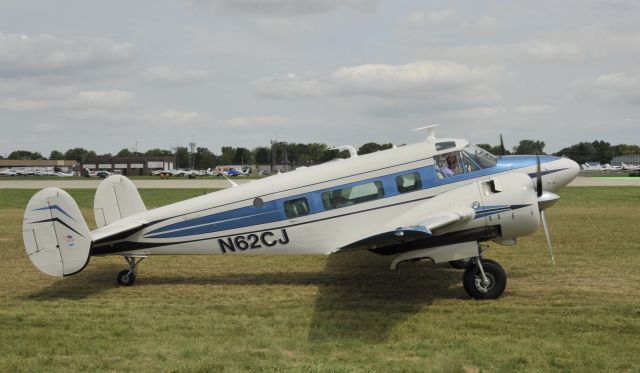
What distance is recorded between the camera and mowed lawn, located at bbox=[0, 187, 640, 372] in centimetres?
700

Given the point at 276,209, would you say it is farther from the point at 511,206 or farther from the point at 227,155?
Result: the point at 227,155

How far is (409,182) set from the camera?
1080cm

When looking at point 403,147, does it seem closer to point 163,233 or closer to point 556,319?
point 556,319

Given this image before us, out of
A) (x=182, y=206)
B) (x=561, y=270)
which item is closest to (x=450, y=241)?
(x=561, y=270)

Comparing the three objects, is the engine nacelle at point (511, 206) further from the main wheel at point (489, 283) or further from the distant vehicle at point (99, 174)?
the distant vehicle at point (99, 174)

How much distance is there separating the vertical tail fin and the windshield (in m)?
7.74

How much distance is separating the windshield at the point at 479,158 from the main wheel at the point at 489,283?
2078 mm

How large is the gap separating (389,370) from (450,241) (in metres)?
4.07

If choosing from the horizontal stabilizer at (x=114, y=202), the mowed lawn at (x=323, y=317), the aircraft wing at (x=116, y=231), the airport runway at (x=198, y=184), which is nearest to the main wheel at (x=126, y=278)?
the mowed lawn at (x=323, y=317)

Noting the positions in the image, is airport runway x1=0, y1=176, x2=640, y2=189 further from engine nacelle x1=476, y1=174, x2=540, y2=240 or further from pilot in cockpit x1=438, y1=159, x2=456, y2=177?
engine nacelle x1=476, y1=174, x2=540, y2=240

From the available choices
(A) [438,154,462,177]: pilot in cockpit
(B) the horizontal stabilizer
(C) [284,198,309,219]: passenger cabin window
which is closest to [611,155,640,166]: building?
(A) [438,154,462,177]: pilot in cockpit

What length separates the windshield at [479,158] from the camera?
35.7ft

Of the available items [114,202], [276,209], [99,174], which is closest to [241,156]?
[99,174]

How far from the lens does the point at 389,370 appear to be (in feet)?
21.7
